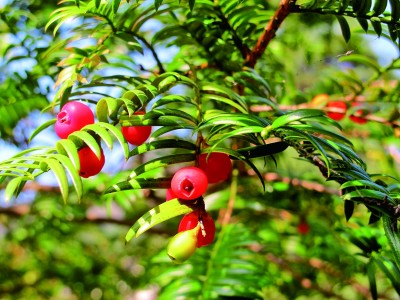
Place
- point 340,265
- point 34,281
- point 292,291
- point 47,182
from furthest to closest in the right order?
point 34,281 < point 47,182 < point 292,291 < point 340,265

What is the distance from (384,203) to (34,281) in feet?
4.90

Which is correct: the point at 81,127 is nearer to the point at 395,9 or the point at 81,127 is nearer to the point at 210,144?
the point at 210,144

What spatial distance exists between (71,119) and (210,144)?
175 millimetres

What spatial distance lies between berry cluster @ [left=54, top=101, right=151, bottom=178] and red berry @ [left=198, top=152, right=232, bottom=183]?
0.08 m

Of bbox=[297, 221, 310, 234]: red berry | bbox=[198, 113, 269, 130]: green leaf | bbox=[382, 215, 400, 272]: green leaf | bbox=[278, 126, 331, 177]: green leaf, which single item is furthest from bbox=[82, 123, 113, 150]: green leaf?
bbox=[297, 221, 310, 234]: red berry

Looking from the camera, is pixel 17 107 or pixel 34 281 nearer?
pixel 17 107

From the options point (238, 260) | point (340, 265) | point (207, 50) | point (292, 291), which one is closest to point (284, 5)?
point (207, 50)

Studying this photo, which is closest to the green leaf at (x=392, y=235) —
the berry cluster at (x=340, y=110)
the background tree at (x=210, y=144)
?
the background tree at (x=210, y=144)

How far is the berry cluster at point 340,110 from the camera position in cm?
113

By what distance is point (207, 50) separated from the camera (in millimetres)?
917

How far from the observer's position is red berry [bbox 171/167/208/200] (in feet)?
1.90

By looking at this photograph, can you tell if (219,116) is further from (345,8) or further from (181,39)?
(181,39)

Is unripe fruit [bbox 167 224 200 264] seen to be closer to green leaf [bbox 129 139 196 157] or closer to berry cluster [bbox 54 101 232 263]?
berry cluster [bbox 54 101 232 263]

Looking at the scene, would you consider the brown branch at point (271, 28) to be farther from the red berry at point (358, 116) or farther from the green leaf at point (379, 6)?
the red berry at point (358, 116)
